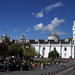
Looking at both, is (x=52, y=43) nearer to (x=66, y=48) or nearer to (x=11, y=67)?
(x=66, y=48)

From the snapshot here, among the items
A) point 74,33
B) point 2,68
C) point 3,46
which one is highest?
point 74,33

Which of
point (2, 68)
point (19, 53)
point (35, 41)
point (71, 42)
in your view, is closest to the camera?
point (2, 68)

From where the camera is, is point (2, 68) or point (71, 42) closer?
point (2, 68)

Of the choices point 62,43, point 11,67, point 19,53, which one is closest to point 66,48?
point 62,43

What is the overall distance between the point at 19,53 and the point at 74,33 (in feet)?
196

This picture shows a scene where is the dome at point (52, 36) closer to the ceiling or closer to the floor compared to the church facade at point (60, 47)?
closer to the ceiling

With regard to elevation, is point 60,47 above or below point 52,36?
below

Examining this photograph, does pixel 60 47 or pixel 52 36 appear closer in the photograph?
pixel 60 47

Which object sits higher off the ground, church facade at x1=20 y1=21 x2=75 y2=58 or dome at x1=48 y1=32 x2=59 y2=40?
dome at x1=48 y1=32 x2=59 y2=40

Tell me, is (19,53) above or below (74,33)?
below

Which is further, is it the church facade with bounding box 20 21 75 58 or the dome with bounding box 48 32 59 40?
the dome with bounding box 48 32 59 40

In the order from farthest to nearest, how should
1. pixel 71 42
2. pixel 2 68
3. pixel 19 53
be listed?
pixel 71 42
pixel 19 53
pixel 2 68

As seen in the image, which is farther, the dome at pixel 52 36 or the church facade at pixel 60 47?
the dome at pixel 52 36

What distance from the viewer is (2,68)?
31156 millimetres
